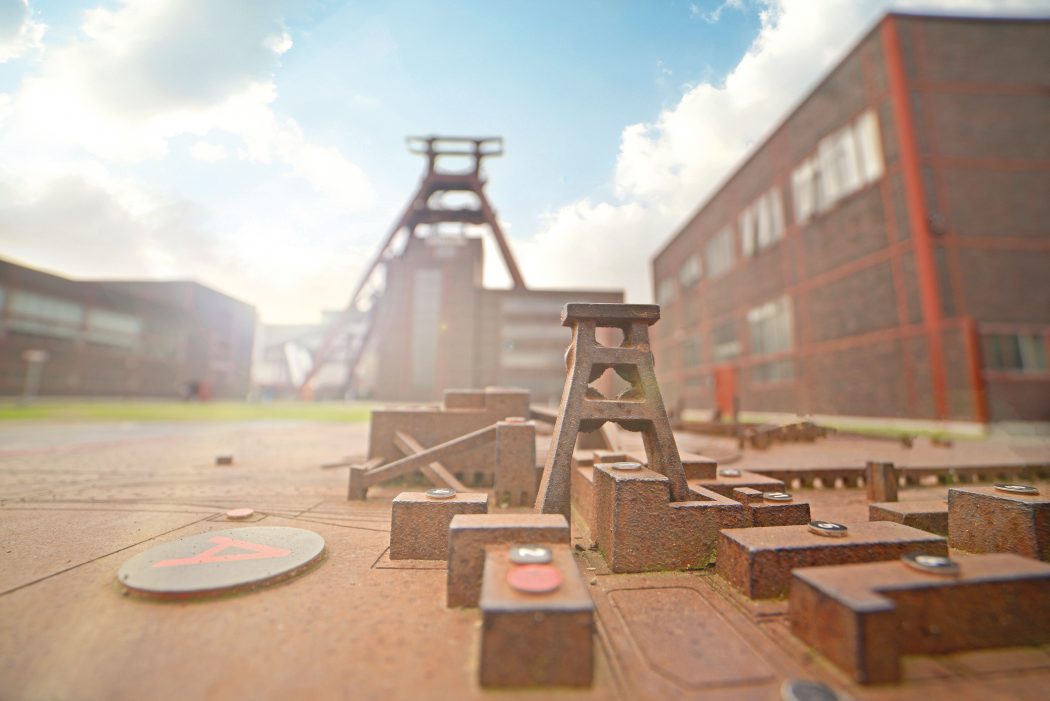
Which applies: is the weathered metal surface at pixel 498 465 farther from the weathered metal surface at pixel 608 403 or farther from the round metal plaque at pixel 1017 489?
the round metal plaque at pixel 1017 489

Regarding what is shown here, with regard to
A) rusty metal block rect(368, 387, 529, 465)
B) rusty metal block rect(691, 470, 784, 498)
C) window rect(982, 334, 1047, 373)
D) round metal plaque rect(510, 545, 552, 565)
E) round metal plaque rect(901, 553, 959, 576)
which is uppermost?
window rect(982, 334, 1047, 373)

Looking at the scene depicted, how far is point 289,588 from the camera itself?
260 centimetres

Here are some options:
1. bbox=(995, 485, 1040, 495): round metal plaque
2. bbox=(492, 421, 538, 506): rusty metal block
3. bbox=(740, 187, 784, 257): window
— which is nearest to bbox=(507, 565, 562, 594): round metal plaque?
bbox=(492, 421, 538, 506): rusty metal block

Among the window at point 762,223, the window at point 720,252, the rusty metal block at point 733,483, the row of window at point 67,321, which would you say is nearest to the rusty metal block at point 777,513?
the rusty metal block at point 733,483

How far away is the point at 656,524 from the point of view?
9.55ft

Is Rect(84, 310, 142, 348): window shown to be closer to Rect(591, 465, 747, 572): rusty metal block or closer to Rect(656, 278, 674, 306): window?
Rect(656, 278, 674, 306): window

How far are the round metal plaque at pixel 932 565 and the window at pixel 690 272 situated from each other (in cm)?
3205

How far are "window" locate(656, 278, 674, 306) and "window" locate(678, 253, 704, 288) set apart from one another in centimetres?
169

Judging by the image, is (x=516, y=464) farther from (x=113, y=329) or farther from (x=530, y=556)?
(x=113, y=329)

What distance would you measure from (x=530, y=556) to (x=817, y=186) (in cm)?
2461

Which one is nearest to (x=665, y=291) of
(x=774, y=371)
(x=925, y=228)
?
(x=774, y=371)

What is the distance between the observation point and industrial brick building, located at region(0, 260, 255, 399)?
100 ft

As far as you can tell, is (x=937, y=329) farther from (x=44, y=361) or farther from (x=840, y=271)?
(x=44, y=361)

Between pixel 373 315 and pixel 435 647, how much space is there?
37.0 m
